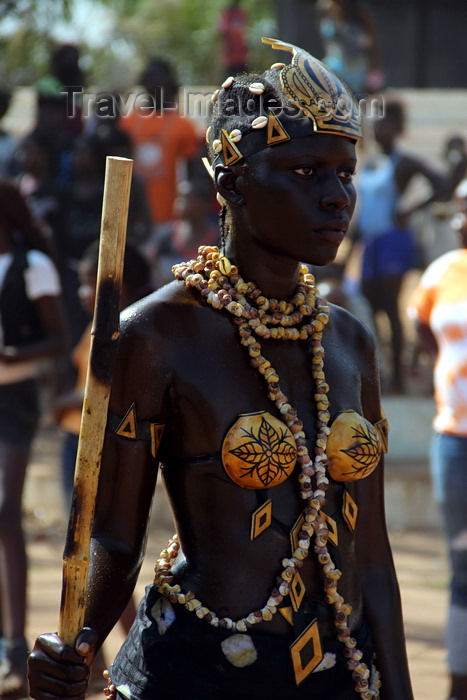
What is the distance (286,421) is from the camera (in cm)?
225

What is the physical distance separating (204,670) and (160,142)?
674 cm

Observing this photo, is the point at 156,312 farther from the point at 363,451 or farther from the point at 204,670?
the point at 204,670

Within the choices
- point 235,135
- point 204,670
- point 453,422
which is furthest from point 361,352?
point 453,422

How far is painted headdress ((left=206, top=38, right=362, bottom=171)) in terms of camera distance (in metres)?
2.22

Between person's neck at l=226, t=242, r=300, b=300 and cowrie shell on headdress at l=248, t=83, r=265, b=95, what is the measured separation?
320 millimetres

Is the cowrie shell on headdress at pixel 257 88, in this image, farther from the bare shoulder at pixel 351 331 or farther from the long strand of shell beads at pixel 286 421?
the bare shoulder at pixel 351 331

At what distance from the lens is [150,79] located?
8742mm

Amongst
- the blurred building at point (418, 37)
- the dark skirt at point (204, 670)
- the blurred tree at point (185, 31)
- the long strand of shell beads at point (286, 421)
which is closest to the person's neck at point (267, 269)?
the long strand of shell beads at point (286, 421)

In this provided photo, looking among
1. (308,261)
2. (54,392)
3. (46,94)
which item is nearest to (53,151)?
(46,94)

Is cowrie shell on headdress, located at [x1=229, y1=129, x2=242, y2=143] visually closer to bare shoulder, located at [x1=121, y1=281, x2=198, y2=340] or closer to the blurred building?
bare shoulder, located at [x1=121, y1=281, x2=198, y2=340]

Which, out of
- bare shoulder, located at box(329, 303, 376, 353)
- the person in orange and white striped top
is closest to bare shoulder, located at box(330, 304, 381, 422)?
bare shoulder, located at box(329, 303, 376, 353)

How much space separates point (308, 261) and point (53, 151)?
646 centimetres

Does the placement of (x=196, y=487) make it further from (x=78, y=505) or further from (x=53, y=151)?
(x=53, y=151)

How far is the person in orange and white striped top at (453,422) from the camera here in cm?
445
